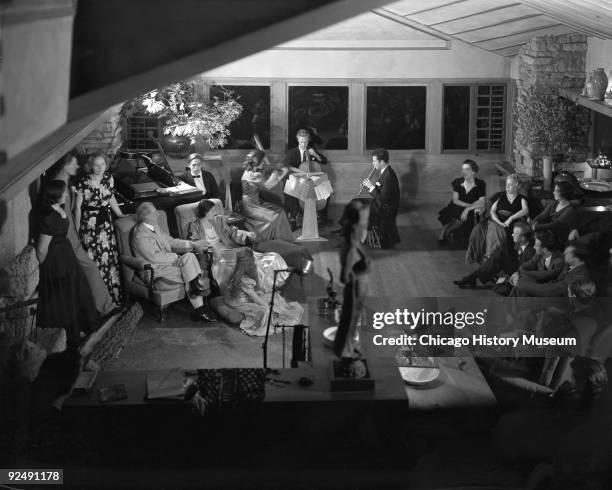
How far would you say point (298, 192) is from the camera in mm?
11359

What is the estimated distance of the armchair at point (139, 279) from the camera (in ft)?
29.0

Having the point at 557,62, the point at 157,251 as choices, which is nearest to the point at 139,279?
the point at 157,251

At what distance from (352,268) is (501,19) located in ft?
32.6

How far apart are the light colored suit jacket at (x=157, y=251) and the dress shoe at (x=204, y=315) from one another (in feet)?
1.06

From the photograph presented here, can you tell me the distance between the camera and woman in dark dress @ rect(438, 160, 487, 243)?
10.9 metres

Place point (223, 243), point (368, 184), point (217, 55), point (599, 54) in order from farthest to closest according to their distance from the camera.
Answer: point (368, 184) < point (599, 54) < point (223, 243) < point (217, 55)

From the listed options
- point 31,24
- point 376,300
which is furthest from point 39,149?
point 376,300

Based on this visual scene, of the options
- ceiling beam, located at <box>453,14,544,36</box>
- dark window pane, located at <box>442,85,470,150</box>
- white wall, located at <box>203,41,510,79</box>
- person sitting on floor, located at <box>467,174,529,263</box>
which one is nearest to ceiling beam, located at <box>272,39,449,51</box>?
white wall, located at <box>203,41,510,79</box>

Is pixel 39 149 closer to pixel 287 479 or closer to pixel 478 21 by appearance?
pixel 287 479

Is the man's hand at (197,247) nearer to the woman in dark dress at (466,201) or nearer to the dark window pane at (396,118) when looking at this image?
the woman in dark dress at (466,201)

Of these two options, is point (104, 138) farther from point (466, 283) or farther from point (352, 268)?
point (352, 268)

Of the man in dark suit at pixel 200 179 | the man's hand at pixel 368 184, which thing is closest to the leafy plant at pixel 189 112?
the man in dark suit at pixel 200 179

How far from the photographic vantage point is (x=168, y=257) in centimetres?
891

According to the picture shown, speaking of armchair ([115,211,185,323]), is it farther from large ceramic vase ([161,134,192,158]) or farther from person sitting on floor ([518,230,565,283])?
large ceramic vase ([161,134,192,158])
